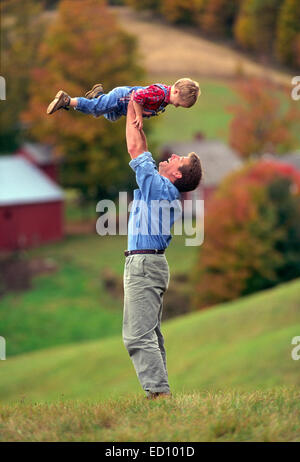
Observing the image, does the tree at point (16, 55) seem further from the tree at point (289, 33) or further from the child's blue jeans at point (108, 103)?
the child's blue jeans at point (108, 103)

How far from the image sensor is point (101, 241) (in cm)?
5241

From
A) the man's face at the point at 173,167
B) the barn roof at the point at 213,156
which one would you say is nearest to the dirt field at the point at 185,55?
the barn roof at the point at 213,156

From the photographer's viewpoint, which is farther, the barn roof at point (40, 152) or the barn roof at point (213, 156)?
the barn roof at point (213, 156)

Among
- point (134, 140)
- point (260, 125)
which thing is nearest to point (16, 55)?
point (260, 125)

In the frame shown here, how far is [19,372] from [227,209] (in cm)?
1726

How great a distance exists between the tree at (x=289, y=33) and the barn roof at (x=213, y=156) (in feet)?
97.0

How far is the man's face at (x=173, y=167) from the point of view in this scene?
7402 millimetres

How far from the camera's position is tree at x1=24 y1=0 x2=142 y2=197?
52.0 metres

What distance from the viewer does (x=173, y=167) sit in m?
7.45

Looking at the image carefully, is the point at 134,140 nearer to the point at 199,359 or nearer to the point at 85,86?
the point at 199,359

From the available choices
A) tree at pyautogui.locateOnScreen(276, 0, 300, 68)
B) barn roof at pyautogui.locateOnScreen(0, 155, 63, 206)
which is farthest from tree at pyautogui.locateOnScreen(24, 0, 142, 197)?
tree at pyautogui.locateOnScreen(276, 0, 300, 68)

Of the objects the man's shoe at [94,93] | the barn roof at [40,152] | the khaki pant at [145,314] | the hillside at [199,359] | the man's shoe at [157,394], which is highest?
the barn roof at [40,152]

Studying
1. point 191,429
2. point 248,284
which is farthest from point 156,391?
point 248,284
